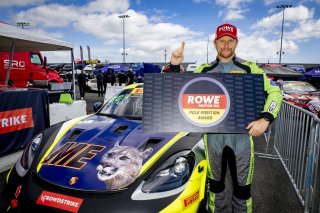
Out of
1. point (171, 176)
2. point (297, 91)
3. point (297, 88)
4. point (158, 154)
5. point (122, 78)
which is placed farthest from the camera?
point (122, 78)

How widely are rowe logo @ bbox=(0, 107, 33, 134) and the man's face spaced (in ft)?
11.7

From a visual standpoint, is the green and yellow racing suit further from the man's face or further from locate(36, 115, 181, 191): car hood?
locate(36, 115, 181, 191): car hood

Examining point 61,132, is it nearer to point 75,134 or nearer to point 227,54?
point 75,134

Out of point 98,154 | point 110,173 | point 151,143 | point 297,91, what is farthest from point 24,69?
point 297,91

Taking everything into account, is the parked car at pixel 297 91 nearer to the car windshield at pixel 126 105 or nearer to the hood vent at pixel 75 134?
the car windshield at pixel 126 105

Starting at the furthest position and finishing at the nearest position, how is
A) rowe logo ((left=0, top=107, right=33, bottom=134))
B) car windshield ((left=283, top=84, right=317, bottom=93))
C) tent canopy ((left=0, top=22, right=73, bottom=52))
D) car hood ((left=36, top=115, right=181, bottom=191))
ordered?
car windshield ((left=283, top=84, right=317, bottom=93)) → tent canopy ((left=0, top=22, right=73, bottom=52)) → rowe logo ((left=0, top=107, right=33, bottom=134)) → car hood ((left=36, top=115, right=181, bottom=191))

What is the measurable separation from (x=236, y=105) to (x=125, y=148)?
1.12 metres

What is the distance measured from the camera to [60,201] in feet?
6.73

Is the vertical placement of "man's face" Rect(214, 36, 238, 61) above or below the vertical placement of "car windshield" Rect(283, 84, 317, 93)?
above

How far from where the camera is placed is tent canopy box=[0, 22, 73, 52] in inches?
236

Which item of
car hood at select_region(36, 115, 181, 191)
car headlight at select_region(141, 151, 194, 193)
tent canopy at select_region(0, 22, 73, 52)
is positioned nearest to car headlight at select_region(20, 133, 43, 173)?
car hood at select_region(36, 115, 181, 191)

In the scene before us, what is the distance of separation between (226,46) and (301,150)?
204 cm

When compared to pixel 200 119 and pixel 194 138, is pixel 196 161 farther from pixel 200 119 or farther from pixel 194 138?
pixel 200 119

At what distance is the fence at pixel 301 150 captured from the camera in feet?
9.66
